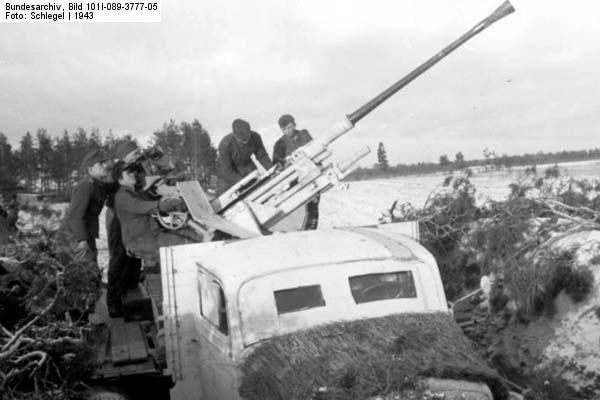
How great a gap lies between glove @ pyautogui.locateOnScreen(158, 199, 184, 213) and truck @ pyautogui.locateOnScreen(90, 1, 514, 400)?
1.61 m

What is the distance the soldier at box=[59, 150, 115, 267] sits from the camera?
29.4 ft

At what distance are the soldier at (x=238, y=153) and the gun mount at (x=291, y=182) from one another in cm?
166

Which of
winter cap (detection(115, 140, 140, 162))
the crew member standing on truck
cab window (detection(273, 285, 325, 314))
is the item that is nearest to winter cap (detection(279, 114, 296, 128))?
the crew member standing on truck

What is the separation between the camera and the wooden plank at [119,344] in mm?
6980

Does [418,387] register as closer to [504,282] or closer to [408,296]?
[408,296]

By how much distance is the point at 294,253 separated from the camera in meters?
6.43

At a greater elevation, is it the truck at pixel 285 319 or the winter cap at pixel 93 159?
the winter cap at pixel 93 159

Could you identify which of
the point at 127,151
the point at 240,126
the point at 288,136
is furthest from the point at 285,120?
the point at 127,151

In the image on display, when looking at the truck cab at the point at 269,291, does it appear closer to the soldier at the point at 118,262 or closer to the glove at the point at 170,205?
the glove at the point at 170,205

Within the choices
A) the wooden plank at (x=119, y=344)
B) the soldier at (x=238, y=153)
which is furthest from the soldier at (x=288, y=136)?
the wooden plank at (x=119, y=344)

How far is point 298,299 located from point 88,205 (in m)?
3.96

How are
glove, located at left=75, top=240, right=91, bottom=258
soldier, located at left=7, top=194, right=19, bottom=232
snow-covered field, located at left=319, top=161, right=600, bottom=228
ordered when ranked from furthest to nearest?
1. snow-covered field, located at left=319, top=161, right=600, bottom=228
2. soldier, located at left=7, top=194, right=19, bottom=232
3. glove, located at left=75, top=240, right=91, bottom=258

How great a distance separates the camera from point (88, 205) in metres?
9.12

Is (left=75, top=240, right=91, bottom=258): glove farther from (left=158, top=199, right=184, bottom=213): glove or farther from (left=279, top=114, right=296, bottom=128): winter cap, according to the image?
(left=279, top=114, right=296, bottom=128): winter cap
